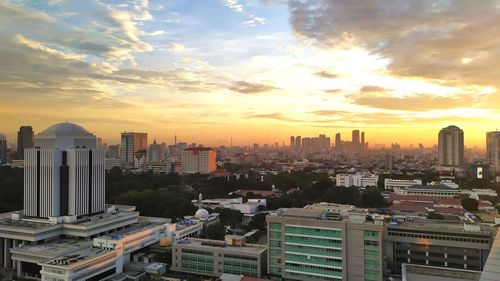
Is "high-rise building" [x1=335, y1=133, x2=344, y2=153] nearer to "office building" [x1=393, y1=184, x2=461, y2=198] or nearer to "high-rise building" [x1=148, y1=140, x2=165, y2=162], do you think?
"high-rise building" [x1=148, y1=140, x2=165, y2=162]

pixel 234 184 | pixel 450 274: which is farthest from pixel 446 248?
pixel 234 184

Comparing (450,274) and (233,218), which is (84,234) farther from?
(450,274)

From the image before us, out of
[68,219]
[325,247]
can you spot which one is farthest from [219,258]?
[68,219]

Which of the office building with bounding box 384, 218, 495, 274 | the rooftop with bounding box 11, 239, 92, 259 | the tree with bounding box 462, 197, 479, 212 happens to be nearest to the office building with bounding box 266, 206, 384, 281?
the office building with bounding box 384, 218, 495, 274

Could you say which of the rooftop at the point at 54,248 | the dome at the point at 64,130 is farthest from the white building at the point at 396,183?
the rooftop at the point at 54,248

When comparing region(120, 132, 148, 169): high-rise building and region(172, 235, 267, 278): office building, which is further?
region(120, 132, 148, 169): high-rise building

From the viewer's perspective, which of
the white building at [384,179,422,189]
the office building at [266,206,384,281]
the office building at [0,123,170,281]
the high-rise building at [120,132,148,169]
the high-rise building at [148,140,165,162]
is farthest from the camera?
the high-rise building at [148,140,165,162]

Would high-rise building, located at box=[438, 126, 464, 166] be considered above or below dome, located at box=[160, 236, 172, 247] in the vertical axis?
above

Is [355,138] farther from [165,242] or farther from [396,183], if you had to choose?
[165,242]
